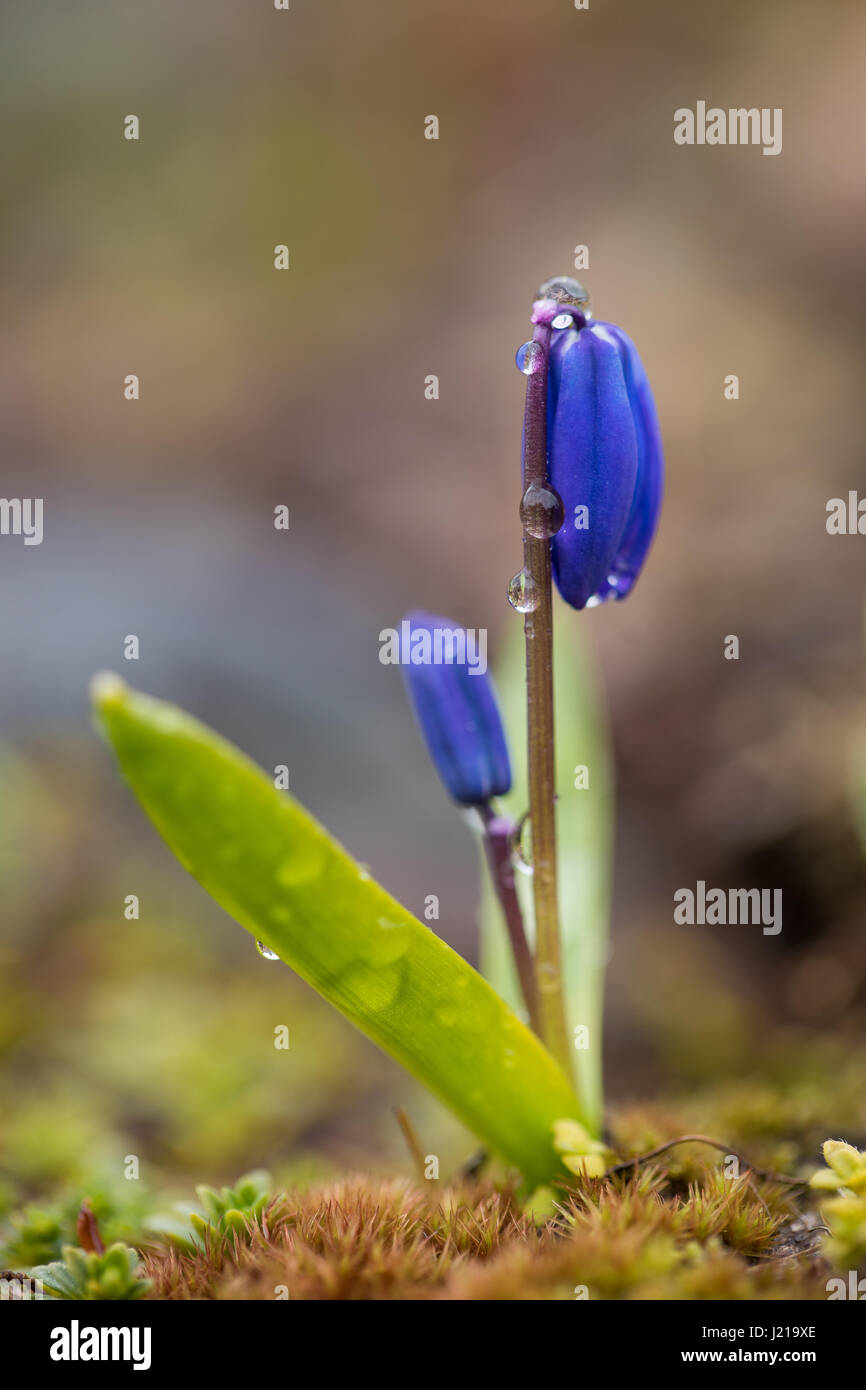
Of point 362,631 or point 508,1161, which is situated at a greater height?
point 362,631

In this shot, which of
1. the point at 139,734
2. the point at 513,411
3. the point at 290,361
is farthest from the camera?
the point at 290,361

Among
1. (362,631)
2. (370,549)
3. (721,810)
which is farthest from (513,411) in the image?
(721,810)

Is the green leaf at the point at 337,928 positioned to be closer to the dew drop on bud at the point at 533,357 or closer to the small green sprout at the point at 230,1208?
the small green sprout at the point at 230,1208

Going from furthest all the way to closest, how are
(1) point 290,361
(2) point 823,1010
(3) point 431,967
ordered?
1. (1) point 290,361
2. (2) point 823,1010
3. (3) point 431,967

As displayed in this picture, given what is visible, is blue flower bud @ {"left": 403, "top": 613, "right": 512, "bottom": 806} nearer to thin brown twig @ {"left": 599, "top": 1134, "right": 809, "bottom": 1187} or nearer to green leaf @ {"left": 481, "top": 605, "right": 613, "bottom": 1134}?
green leaf @ {"left": 481, "top": 605, "right": 613, "bottom": 1134}

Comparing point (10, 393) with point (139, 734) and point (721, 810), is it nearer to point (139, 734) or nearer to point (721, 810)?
point (721, 810)

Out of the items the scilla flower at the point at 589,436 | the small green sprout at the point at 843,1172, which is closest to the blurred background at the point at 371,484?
the small green sprout at the point at 843,1172

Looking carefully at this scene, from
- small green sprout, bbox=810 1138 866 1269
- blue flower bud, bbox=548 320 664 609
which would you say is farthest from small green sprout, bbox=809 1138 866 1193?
blue flower bud, bbox=548 320 664 609
